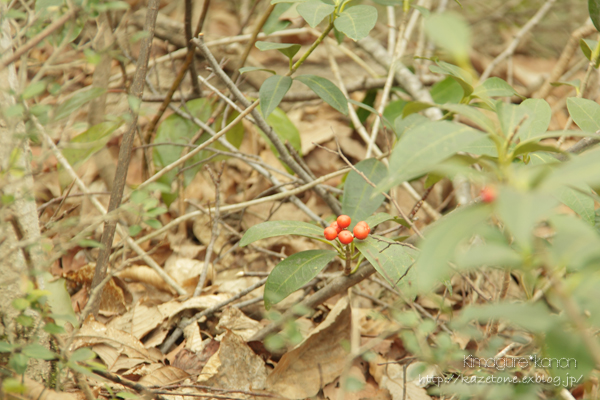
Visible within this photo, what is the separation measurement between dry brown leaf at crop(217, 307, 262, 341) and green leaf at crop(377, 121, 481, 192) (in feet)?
3.31

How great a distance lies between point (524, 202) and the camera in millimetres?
498

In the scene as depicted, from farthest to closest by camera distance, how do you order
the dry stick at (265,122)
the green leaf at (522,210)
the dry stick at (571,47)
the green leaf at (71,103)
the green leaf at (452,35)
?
the dry stick at (571,47) < the dry stick at (265,122) < the green leaf at (71,103) < the green leaf at (452,35) < the green leaf at (522,210)

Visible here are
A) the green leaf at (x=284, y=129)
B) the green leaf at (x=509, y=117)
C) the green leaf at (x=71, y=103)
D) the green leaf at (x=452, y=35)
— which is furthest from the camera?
the green leaf at (x=284, y=129)

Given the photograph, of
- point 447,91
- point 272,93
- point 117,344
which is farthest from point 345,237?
point 447,91

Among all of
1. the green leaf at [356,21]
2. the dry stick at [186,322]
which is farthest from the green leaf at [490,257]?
the dry stick at [186,322]

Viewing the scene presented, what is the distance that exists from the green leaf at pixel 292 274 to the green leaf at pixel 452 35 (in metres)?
0.73

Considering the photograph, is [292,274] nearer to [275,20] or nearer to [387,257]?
[387,257]

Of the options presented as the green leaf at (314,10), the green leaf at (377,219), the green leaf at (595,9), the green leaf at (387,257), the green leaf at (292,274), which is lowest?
the green leaf at (292,274)

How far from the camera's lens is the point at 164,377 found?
1278 millimetres

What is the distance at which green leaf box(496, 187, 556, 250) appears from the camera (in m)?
0.47

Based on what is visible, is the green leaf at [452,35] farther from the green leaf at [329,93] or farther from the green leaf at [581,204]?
the green leaf at [329,93]

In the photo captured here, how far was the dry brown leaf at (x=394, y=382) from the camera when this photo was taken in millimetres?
1346

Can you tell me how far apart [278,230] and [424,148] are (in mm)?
627

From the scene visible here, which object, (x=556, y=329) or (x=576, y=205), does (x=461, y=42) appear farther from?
(x=576, y=205)
